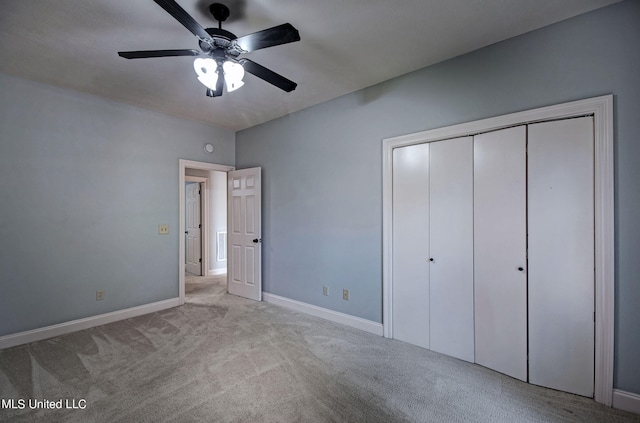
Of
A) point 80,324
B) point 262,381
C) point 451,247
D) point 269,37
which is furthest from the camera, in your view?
point 80,324

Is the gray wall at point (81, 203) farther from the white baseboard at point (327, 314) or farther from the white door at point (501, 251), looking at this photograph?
the white door at point (501, 251)

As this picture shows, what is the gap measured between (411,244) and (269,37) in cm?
219

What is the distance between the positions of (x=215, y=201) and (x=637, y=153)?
6.19 metres

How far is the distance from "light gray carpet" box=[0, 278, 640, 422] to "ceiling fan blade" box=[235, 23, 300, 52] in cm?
238

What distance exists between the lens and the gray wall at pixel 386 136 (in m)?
1.86

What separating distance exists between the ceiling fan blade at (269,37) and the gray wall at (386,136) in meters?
1.32

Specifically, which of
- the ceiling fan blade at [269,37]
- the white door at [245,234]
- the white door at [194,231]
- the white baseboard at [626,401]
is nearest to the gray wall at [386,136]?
the white baseboard at [626,401]

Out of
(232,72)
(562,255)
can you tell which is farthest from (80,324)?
(562,255)

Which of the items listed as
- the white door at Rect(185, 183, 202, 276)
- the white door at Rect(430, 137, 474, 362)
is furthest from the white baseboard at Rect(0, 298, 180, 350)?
the white door at Rect(430, 137, 474, 362)

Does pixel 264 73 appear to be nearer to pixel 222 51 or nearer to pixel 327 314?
pixel 222 51

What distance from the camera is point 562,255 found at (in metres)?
2.07

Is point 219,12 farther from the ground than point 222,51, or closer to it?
farther from the ground

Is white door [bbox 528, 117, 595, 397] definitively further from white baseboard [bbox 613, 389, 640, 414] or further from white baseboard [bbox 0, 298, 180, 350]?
white baseboard [bbox 0, 298, 180, 350]

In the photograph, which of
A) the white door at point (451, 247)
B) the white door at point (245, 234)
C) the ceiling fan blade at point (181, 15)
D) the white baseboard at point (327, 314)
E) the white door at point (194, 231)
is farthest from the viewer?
the white door at point (194, 231)
